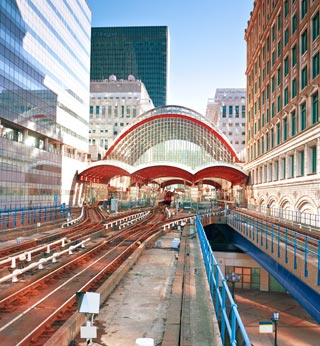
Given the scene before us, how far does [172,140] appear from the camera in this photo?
340 ft

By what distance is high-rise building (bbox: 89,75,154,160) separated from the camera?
139 meters

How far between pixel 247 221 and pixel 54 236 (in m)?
14.2

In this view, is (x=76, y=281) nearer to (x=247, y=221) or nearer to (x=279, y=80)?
(x=247, y=221)

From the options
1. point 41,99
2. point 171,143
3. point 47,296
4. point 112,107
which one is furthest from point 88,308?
point 112,107

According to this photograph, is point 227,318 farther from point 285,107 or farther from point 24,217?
point 285,107

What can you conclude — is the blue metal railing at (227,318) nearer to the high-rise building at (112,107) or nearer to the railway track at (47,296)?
the railway track at (47,296)

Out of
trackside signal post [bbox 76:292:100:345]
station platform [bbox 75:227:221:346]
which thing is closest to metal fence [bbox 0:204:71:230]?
station platform [bbox 75:227:221:346]

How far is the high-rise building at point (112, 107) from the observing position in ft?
457

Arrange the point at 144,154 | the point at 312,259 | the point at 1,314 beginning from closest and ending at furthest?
the point at 1,314 → the point at 312,259 → the point at 144,154

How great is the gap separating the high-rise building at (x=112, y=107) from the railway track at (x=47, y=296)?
123 m

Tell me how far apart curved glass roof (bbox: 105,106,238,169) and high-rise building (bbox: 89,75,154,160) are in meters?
38.2

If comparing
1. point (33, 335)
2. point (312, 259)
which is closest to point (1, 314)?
point (33, 335)

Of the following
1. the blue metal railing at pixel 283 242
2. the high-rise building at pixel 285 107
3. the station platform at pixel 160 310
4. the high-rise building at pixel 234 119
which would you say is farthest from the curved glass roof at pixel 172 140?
the station platform at pixel 160 310

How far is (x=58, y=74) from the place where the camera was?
60281 millimetres
